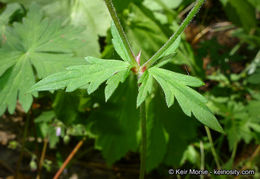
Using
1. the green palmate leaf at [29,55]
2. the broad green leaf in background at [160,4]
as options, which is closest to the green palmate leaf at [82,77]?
the green palmate leaf at [29,55]

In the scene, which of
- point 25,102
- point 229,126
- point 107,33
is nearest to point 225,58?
point 229,126

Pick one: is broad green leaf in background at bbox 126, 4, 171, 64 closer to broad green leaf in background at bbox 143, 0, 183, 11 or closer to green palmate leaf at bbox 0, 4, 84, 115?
broad green leaf in background at bbox 143, 0, 183, 11

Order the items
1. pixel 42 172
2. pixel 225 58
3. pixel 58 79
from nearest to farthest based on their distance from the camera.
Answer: pixel 58 79
pixel 42 172
pixel 225 58

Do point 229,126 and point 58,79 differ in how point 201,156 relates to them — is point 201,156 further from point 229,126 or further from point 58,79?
point 58,79

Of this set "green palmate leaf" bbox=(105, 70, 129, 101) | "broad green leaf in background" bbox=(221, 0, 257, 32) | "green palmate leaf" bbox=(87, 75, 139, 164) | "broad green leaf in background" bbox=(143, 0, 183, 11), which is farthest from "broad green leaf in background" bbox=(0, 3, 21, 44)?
"broad green leaf in background" bbox=(221, 0, 257, 32)

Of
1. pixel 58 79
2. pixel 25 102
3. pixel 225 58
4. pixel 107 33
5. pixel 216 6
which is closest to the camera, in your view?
pixel 58 79

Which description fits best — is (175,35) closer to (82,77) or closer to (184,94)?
(184,94)
